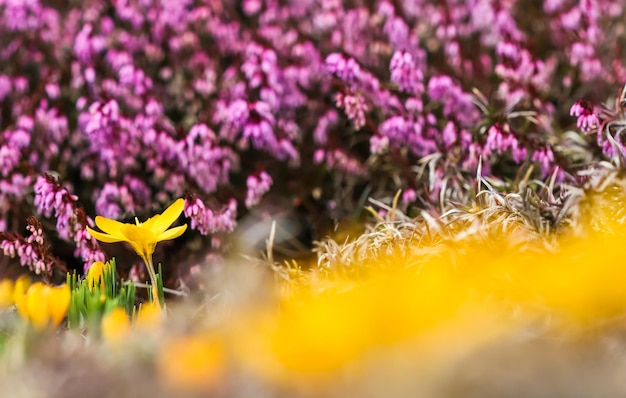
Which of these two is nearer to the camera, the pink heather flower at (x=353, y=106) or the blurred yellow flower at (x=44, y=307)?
the blurred yellow flower at (x=44, y=307)

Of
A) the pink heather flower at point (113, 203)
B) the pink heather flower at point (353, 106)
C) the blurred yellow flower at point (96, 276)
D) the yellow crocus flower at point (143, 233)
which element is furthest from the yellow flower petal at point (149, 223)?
the pink heather flower at point (353, 106)

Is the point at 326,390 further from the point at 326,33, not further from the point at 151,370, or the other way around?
the point at 326,33

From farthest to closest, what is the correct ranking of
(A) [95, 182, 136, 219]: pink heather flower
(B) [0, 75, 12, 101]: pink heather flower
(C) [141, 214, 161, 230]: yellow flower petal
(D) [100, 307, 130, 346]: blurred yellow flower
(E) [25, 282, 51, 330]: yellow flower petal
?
(B) [0, 75, 12, 101]: pink heather flower → (A) [95, 182, 136, 219]: pink heather flower → (C) [141, 214, 161, 230]: yellow flower petal → (E) [25, 282, 51, 330]: yellow flower petal → (D) [100, 307, 130, 346]: blurred yellow flower

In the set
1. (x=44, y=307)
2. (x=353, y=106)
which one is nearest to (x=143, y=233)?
(x=44, y=307)

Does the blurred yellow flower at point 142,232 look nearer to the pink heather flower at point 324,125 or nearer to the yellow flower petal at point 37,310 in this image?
the yellow flower petal at point 37,310

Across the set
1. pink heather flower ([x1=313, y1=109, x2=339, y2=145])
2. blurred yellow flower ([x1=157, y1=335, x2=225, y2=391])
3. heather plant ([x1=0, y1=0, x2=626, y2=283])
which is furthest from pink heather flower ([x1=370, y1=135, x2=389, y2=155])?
blurred yellow flower ([x1=157, y1=335, x2=225, y2=391])

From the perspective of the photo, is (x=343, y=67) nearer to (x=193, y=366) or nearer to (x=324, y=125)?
(x=324, y=125)

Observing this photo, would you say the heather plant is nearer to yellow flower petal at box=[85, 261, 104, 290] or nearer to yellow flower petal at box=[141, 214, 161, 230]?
yellow flower petal at box=[85, 261, 104, 290]

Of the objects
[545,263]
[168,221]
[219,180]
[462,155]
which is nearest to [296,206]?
[219,180]
